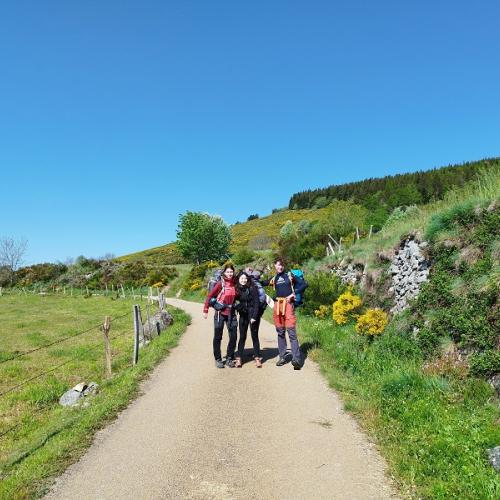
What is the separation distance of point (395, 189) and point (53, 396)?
4062 inches

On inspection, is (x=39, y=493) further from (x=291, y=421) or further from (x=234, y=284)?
(x=234, y=284)

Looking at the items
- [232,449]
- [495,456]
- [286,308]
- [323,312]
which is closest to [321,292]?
[323,312]

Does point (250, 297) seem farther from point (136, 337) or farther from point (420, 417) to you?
point (420, 417)

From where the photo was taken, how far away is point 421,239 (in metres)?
10.6

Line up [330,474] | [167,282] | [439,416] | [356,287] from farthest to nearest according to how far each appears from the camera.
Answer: [167,282], [356,287], [439,416], [330,474]

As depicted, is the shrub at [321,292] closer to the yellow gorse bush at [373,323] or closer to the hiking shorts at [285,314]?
the yellow gorse bush at [373,323]

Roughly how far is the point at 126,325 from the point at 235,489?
1853 cm

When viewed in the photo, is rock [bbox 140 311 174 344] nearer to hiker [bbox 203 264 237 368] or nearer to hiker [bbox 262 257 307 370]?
hiker [bbox 203 264 237 368]

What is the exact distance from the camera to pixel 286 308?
367 inches

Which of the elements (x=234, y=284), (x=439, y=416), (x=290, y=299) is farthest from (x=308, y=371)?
(x=439, y=416)

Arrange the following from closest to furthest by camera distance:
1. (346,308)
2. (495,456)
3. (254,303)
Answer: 1. (495,456)
2. (254,303)
3. (346,308)

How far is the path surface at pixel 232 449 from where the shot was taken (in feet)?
14.5

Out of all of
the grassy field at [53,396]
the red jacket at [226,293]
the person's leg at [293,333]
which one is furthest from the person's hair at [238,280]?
the grassy field at [53,396]

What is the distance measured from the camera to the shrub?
14.7m
